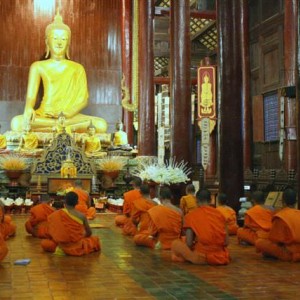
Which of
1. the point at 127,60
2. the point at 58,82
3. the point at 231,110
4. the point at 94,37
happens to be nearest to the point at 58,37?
the point at 58,82

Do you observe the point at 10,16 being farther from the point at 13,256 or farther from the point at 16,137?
the point at 13,256

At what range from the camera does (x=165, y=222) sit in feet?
20.2

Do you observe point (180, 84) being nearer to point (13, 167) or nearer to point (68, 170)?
point (68, 170)

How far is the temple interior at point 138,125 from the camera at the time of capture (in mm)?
4781

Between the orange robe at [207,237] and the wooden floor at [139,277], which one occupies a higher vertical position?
the orange robe at [207,237]

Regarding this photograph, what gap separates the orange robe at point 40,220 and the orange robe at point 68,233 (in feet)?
4.41

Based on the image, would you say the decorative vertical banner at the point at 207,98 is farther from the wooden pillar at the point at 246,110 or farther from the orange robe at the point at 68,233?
the orange robe at the point at 68,233

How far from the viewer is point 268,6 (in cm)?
1531

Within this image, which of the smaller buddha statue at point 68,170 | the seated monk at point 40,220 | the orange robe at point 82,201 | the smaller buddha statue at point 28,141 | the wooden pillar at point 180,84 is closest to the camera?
the seated monk at point 40,220

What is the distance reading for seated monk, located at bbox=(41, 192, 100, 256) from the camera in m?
5.68

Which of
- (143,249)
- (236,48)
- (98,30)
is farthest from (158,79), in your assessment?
(143,249)

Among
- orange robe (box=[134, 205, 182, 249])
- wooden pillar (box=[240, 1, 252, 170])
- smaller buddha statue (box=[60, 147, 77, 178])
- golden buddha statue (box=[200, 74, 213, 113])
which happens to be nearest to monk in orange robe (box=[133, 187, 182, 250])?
orange robe (box=[134, 205, 182, 249])

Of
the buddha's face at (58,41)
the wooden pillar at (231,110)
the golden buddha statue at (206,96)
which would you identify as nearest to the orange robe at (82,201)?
the wooden pillar at (231,110)

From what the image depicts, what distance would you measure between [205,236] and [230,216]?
2.09 metres
